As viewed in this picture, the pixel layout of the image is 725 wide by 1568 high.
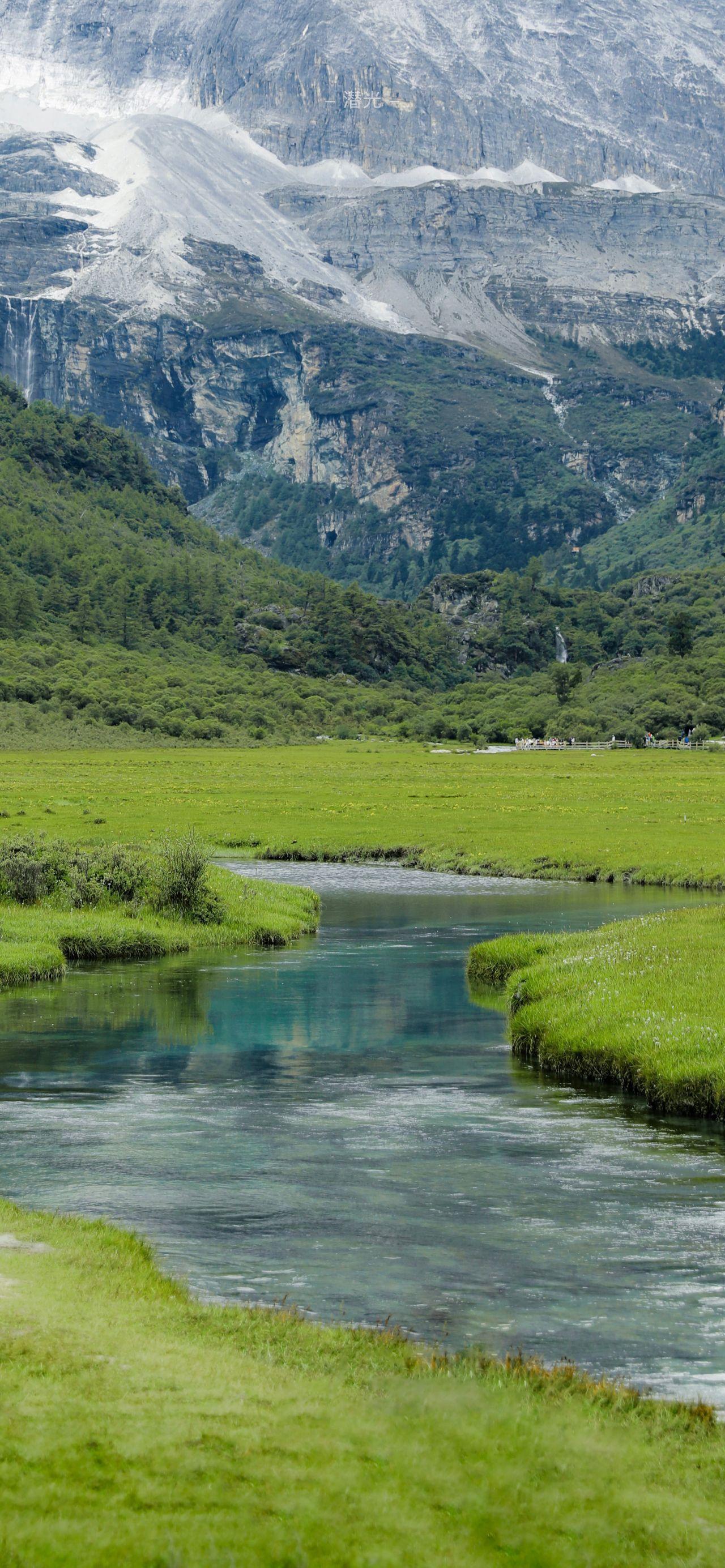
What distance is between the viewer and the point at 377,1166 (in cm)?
2188

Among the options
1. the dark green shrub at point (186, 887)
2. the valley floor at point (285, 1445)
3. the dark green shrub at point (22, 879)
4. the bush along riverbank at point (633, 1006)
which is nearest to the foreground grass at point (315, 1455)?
the valley floor at point (285, 1445)

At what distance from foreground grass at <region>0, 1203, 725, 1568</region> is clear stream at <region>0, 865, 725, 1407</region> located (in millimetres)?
1880

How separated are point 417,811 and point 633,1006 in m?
65.7

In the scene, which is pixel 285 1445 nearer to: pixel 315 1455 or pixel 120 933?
pixel 315 1455

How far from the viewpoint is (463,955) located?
4619 cm

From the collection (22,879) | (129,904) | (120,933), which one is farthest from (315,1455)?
(129,904)

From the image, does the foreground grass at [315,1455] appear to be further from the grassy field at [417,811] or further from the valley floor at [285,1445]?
the grassy field at [417,811]

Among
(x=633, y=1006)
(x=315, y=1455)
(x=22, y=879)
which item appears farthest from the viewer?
(x=22, y=879)

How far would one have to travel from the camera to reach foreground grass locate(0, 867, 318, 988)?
41.8m

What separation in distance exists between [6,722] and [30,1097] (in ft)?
573

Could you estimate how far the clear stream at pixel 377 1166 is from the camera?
16.2 meters

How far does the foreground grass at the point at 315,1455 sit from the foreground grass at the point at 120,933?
27.7m

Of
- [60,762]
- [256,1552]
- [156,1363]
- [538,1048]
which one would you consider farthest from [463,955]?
[60,762]

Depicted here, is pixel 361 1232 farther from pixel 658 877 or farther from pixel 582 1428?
pixel 658 877
